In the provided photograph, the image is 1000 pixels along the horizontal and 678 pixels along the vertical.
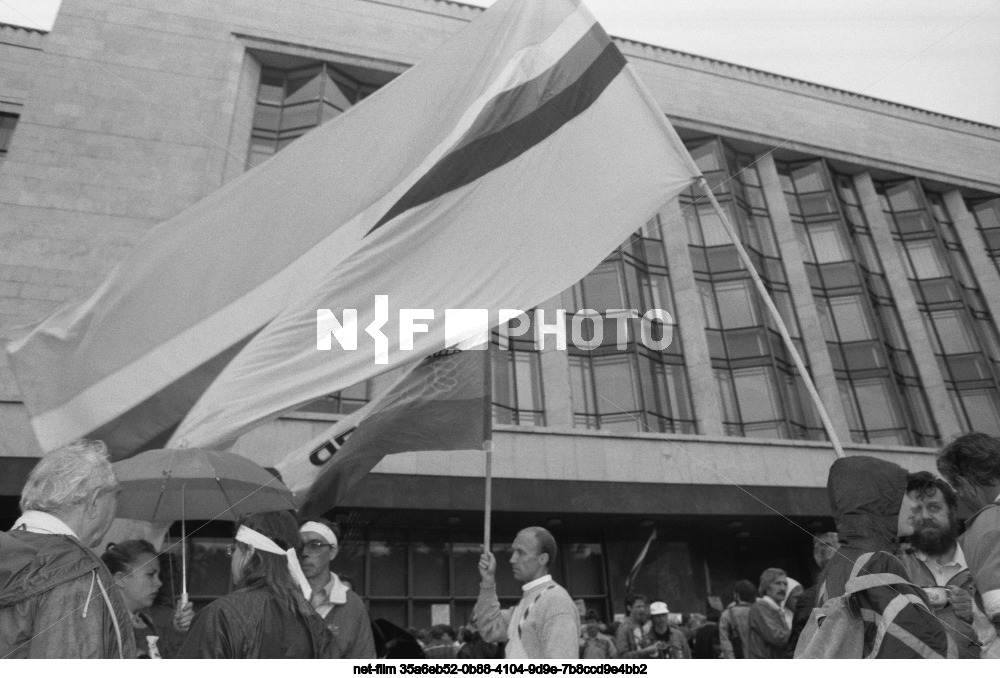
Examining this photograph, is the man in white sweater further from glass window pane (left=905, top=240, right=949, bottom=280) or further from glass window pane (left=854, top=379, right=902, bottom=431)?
glass window pane (left=905, top=240, right=949, bottom=280)

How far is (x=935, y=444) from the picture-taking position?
19562 millimetres

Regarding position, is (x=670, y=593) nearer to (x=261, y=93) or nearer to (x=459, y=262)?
(x=459, y=262)

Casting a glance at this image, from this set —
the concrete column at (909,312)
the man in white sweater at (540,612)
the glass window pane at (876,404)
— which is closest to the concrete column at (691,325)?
the glass window pane at (876,404)

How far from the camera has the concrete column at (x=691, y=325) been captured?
17359 millimetres

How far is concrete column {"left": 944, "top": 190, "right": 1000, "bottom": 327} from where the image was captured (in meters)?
22.6

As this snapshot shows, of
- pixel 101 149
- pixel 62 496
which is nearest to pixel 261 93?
pixel 101 149

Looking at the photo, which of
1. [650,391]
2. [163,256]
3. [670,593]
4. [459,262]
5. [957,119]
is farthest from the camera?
[957,119]

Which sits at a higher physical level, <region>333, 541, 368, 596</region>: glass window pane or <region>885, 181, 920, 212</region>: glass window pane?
<region>885, 181, 920, 212</region>: glass window pane

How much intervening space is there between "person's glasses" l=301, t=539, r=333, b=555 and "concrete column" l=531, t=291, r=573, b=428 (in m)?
11.9

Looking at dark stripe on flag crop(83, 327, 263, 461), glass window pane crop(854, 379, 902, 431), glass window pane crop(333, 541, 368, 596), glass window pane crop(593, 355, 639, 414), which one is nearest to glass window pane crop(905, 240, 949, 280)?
glass window pane crop(854, 379, 902, 431)

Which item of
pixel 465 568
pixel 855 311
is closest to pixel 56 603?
pixel 465 568

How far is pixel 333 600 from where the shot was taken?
393 centimetres

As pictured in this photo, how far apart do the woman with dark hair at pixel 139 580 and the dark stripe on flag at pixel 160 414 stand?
735mm

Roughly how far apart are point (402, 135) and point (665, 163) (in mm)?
1876
